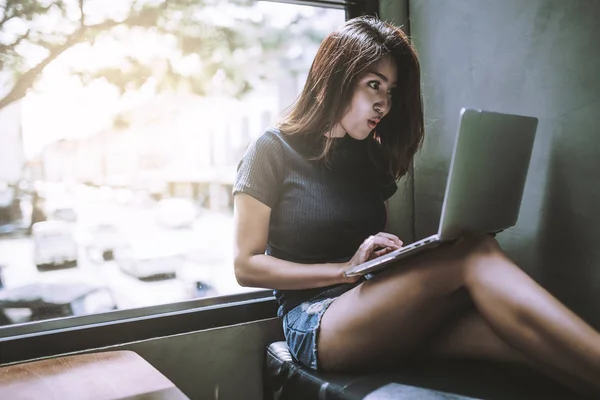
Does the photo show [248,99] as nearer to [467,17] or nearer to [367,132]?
[367,132]

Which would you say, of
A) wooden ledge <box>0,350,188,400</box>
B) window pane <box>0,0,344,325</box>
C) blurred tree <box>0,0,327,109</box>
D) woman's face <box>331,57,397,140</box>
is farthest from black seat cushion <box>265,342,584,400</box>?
blurred tree <box>0,0,327,109</box>

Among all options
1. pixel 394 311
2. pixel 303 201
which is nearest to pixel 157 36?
pixel 303 201

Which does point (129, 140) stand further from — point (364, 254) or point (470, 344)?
point (470, 344)

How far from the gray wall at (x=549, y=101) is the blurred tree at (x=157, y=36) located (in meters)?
0.61

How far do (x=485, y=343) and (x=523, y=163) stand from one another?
472mm

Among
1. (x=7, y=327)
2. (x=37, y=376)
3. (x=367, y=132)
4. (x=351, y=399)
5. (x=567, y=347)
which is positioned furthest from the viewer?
(x=367, y=132)

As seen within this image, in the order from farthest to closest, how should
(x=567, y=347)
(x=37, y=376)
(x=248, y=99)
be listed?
(x=248, y=99) → (x=37, y=376) → (x=567, y=347)

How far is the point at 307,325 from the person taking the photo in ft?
3.99

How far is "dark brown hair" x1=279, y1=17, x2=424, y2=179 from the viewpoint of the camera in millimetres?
1371

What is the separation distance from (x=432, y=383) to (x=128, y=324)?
90 cm

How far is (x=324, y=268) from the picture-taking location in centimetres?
125

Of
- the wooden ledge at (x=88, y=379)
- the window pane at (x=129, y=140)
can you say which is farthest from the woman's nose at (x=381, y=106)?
the wooden ledge at (x=88, y=379)

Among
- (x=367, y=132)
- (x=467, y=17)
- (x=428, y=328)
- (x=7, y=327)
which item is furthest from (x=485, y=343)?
(x=7, y=327)

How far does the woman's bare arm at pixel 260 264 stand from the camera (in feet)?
4.09
